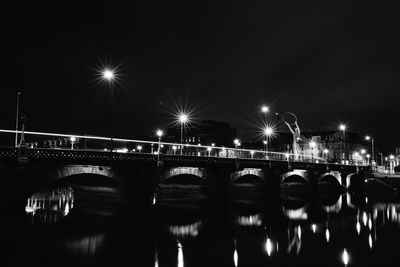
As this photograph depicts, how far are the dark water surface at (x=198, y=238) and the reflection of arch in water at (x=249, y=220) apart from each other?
108mm

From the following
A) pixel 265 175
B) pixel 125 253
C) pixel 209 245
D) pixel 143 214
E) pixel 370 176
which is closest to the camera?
pixel 125 253

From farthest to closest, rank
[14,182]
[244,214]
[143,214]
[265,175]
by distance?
[265,175] < [244,214] < [143,214] < [14,182]

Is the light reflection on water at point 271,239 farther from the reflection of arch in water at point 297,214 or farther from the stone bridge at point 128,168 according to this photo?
the stone bridge at point 128,168

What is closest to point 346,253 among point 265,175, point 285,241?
point 285,241

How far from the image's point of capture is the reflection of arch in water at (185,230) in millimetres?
30242

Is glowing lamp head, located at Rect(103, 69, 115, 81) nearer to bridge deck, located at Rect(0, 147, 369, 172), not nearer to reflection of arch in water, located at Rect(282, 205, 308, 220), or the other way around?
bridge deck, located at Rect(0, 147, 369, 172)

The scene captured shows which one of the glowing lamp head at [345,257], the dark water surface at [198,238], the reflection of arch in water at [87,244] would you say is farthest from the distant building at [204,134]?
the glowing lamp head at [345,257]

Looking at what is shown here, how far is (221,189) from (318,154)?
341ft

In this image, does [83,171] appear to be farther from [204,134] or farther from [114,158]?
[204,134]

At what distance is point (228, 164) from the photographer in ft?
166

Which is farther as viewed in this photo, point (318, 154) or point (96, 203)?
point (318, 154)

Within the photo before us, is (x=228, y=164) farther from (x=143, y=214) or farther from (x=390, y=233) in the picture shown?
(x=390, y=233)

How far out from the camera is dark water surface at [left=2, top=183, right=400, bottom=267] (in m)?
22.1

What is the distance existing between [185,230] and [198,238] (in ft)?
12.2
